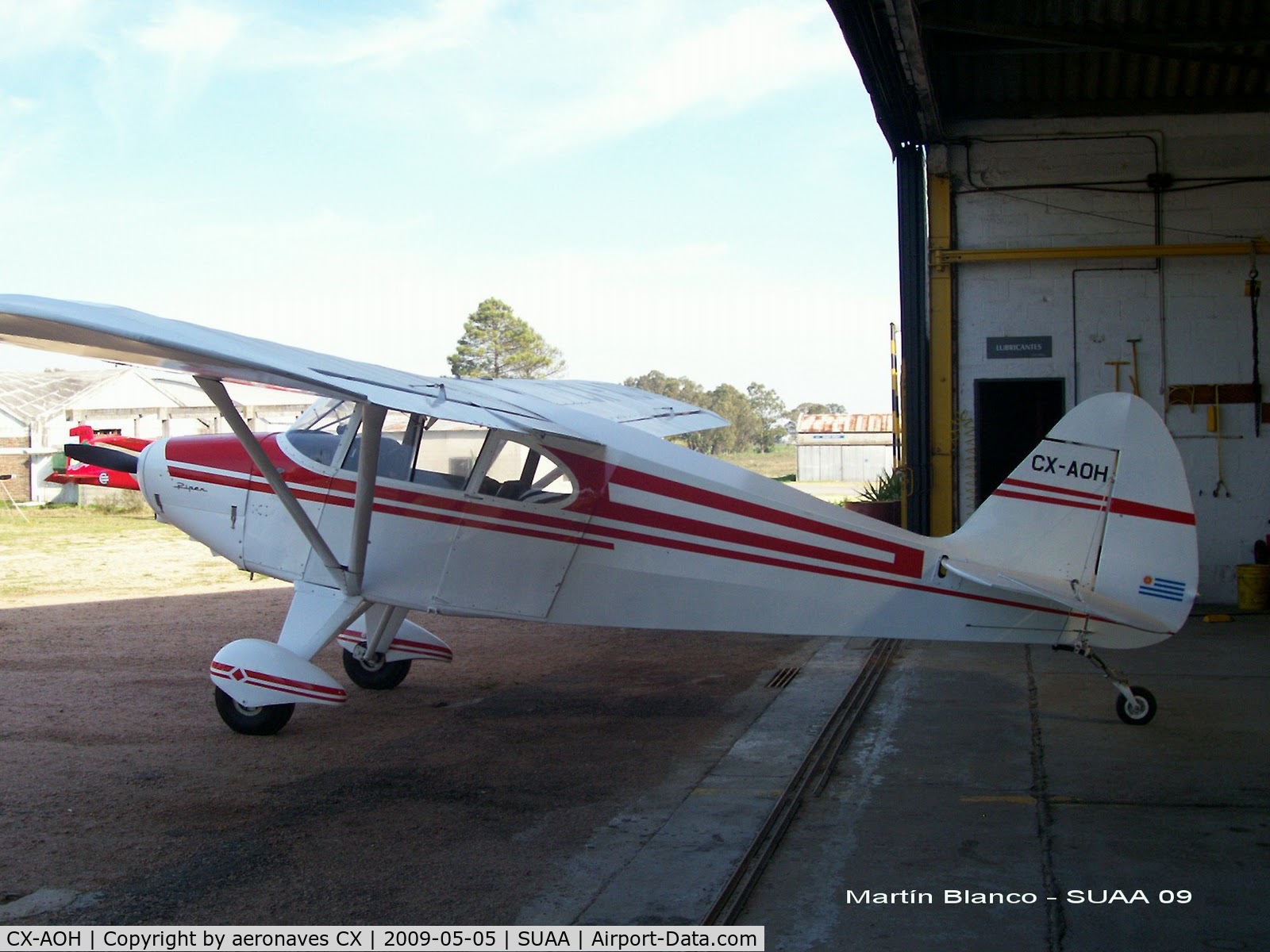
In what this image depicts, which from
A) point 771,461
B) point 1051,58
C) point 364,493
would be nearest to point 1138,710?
point 364,493

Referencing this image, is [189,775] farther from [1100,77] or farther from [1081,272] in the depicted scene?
[1100,77]

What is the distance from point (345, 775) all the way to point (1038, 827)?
3.62 meters

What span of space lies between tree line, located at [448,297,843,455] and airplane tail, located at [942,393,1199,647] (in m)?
28.0

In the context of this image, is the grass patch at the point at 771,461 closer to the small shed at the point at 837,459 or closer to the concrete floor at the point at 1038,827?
the small shed at the point at 837,459

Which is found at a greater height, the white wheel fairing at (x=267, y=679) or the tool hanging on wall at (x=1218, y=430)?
the tool hanging on wall at (x=1218, y=430)

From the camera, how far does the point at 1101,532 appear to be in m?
6.46

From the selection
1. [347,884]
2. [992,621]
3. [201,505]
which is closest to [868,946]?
[347,884]

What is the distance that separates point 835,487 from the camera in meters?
44.9

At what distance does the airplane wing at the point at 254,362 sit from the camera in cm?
483

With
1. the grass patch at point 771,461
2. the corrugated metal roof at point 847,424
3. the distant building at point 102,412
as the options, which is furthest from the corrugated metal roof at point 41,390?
the corrugated metal roof at point 847,424

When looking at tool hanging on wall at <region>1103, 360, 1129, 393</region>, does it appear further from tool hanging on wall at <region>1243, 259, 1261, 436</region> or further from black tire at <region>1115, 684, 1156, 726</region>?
black tire at <region>1115, 684, 1156, 726</region>

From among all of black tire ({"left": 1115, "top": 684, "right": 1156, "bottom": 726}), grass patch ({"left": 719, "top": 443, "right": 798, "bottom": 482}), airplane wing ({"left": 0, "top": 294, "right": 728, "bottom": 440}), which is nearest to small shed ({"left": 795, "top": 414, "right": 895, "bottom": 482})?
grass patch ({"left": 719, "top": 443, "right": 798, "bottom": 482})

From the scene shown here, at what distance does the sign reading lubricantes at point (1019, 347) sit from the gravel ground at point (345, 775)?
15.3ft

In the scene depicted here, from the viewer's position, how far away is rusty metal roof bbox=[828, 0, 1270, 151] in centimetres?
941
